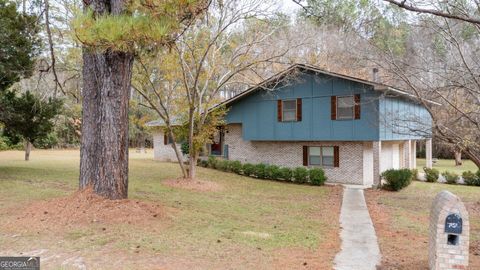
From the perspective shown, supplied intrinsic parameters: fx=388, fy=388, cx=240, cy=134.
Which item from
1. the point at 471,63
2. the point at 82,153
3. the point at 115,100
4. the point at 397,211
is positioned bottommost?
the point at 397,211

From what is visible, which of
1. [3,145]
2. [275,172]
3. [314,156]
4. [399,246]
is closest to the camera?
[399,246]

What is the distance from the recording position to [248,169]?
20.2 m

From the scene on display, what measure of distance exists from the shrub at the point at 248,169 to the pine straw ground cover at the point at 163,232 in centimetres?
821

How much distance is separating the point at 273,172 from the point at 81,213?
12550 millimetres

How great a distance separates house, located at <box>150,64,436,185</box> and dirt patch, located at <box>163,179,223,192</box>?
465 centimetres

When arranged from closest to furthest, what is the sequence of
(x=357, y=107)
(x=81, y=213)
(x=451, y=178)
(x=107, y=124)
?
1. (x=81, y=213)
2. (x=107, y=124)
3. (x=357, y=107)
4. (x=451, y=178)

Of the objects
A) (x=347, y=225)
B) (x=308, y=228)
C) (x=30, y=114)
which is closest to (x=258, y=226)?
(x=308, y=228)

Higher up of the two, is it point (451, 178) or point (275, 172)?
point (275, 172)

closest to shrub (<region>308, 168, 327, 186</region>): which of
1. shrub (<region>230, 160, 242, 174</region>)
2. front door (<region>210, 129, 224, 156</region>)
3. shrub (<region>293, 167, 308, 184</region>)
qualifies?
shrub (<region>293, 167, 308, 184</region>)

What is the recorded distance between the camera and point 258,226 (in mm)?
8133

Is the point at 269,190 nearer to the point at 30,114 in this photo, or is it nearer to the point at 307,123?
the point at 307,123

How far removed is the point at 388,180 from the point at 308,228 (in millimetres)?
10137

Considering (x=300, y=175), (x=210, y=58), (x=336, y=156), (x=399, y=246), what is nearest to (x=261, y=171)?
(x=300, y=175)

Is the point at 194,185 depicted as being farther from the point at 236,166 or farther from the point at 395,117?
the point at 395,117
